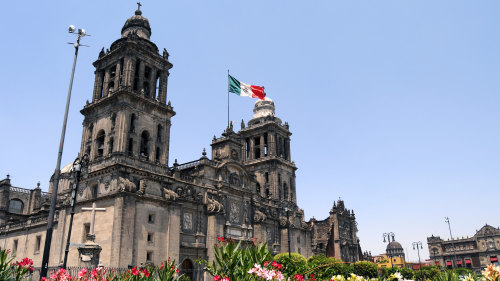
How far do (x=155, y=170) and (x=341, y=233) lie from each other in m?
44.6

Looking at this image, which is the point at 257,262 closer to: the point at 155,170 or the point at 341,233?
the point at 155,170

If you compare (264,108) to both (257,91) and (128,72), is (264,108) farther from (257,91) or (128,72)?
(128,72)

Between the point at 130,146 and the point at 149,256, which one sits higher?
the point at 130,146

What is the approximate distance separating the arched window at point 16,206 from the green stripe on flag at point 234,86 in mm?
38319

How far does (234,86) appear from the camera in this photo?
4938 cm

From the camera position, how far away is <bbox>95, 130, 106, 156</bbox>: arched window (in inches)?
1586

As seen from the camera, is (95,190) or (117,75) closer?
(95,190)

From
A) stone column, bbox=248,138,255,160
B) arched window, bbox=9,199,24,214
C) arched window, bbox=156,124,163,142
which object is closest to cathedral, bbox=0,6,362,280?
arched window, bbox=156,124,163,142

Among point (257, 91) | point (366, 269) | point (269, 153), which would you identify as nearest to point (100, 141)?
point (257, 91)

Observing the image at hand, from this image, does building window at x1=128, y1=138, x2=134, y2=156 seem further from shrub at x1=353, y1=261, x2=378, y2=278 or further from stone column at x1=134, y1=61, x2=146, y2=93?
shrub at x1=353, y1=261, x2=378, y2=278

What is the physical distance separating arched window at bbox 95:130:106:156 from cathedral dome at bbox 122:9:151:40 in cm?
1205

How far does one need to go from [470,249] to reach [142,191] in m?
88.9

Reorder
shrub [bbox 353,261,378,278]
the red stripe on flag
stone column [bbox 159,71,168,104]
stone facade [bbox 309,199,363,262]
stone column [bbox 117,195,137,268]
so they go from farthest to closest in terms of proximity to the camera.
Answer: stone facade [bbox 309,199,363,262]
shrub [bbox 353,261,378,278]
the red stripe on flag
stone column [bbox 159,71,168,104]
stone column [bbox 117,195,137,268]

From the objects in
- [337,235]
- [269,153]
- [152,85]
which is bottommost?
[337,235]
